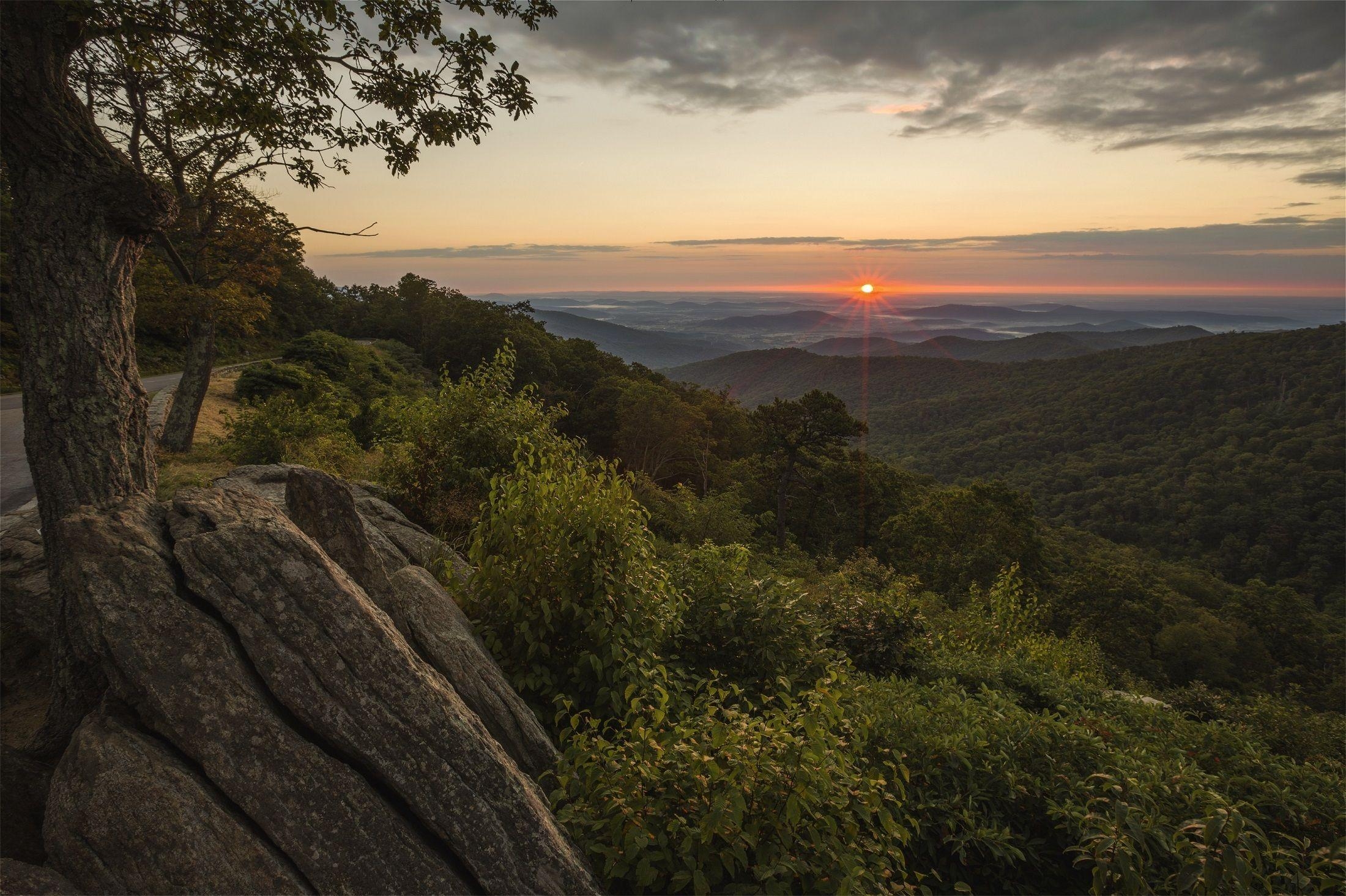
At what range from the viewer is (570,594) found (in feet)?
19.8

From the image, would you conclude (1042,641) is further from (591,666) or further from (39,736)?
(39,736)

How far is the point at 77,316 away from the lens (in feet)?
16.6

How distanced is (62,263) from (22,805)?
418 cm

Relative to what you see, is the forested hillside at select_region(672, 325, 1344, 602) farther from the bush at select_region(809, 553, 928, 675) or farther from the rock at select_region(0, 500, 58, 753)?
the rock at select_region(0, 500, 58, 753)

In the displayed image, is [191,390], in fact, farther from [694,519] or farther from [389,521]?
[694,519]

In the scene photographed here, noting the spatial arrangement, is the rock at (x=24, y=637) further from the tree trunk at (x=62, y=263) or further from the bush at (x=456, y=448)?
the bush at (x=456, y=448)

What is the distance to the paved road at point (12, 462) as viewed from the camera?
41.8 ft

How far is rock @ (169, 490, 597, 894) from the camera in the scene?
3816mm

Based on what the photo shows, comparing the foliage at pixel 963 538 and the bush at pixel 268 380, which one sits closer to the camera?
the bush at pixel 268 380

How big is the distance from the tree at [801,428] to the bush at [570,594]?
3447 centimetres

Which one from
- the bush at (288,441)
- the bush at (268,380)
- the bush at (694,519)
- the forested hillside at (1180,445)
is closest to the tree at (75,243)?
the bush at (288,441)

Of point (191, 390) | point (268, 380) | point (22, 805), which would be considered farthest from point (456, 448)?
point (268, 380)

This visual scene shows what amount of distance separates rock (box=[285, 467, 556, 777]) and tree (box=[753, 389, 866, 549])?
35.3 m

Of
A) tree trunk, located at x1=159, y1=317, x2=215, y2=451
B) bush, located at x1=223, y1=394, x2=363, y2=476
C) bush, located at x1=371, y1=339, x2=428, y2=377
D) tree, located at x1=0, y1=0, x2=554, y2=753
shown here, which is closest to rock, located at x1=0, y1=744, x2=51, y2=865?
tree, located at x1=0, y1=0, x2=554, y2=753
